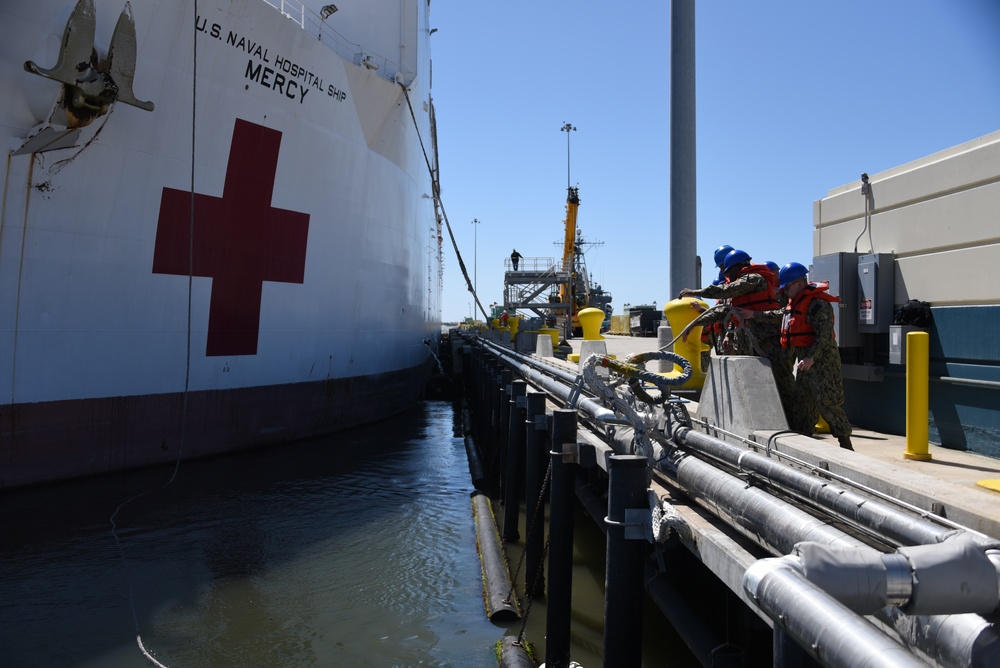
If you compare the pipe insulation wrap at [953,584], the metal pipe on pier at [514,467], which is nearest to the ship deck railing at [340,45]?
the metal pipe on pier at [514,467]

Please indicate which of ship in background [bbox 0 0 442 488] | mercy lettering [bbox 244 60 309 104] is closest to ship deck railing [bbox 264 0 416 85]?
ship in background [bbox 0 0 442 488]

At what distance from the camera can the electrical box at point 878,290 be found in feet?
18.0

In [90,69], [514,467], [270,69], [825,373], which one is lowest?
[514,467]

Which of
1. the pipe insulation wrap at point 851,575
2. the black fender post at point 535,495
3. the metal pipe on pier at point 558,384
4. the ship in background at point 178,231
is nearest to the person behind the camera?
the pipe insulation wrap at point 851,575

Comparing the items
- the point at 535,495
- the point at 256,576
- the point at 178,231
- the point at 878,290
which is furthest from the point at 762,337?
the point at 178,231

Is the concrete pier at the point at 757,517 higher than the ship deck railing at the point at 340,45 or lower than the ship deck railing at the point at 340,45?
lower

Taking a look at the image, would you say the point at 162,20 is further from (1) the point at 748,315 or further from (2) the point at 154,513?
(1) the point at 748,315

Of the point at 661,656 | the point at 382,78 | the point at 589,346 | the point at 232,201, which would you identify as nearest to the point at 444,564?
the point at 661,656

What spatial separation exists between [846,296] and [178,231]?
703 cm

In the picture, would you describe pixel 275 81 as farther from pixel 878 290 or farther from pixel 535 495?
pixel 878 290

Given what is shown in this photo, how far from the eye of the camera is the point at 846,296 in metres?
5.75

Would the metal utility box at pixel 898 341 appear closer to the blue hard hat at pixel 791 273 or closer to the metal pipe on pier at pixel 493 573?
the blue hard hat at pixel 791 273

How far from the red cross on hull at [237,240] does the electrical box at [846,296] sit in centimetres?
660

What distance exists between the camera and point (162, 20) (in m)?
7.33
